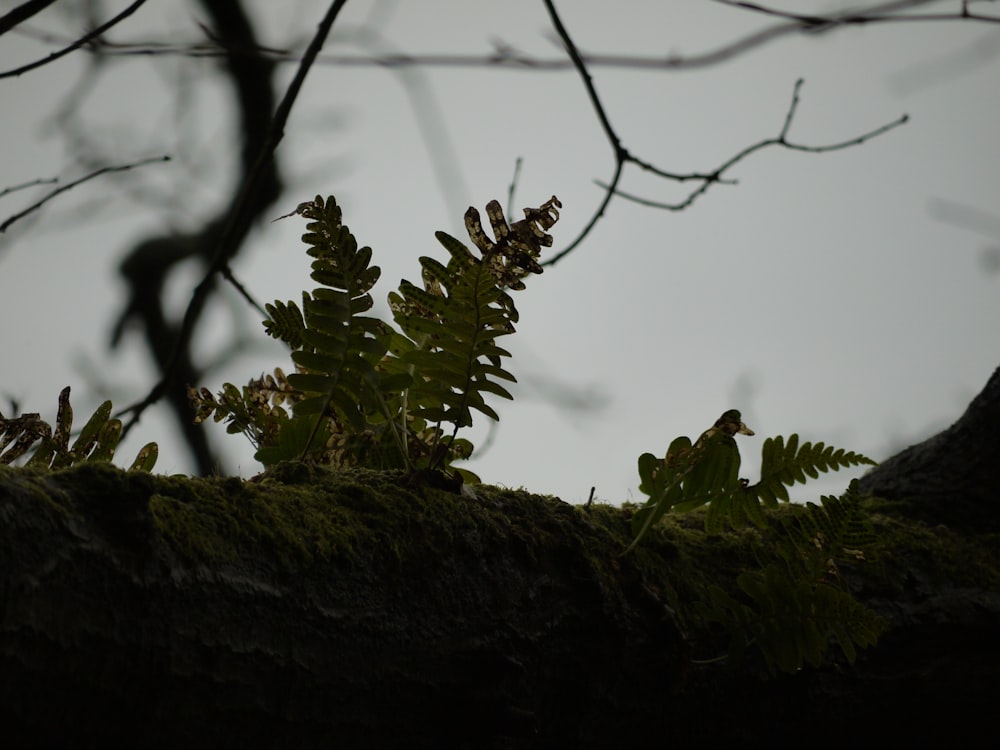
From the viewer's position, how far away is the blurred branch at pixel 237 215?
2.20m

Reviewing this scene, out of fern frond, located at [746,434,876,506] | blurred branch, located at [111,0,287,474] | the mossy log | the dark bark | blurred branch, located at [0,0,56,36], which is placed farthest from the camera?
blurred branch, located at [111,0,287,474]

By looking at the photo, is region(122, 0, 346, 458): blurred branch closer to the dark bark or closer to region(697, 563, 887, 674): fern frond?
region(697, 563, 887, 674): fern frond

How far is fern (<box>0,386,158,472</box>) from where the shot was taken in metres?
1.64

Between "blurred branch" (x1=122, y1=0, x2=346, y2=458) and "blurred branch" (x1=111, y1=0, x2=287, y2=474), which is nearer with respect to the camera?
"blurred branch" (x1=122, y1=0, x2=346, y2=458)

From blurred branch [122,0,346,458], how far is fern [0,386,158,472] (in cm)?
74

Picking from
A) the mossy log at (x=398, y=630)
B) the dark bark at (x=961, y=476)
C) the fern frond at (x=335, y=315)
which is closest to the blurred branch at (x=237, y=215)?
the fern frond at (x=335, y=315)

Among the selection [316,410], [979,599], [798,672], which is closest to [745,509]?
[798,672]

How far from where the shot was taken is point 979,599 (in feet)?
6.46

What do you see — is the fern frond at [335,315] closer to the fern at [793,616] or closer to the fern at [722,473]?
the fern at [722,473]

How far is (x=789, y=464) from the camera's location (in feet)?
5.72

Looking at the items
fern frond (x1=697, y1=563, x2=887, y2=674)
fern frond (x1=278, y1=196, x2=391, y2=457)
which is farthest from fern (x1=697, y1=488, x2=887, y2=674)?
fern frond (x1=278, y1=196, x2=391, y2=457)

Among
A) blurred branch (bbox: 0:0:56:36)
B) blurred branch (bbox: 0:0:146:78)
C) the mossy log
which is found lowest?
the mossy log

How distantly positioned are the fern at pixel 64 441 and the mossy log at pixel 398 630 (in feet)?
1.45

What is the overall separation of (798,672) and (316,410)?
1044 mm
